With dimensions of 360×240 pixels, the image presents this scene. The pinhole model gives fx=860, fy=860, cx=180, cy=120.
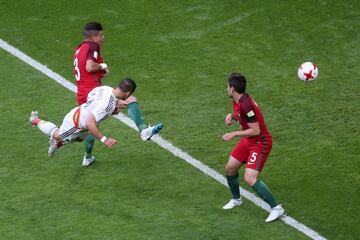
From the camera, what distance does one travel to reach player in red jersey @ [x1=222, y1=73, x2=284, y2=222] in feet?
35.2

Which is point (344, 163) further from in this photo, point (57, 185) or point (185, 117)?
point (57, 185)

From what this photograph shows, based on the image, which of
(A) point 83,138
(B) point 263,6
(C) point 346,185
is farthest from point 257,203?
(B) point 263,6

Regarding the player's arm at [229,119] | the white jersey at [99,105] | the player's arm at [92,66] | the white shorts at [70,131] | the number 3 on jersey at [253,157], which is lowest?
the white shorts at [70,131]

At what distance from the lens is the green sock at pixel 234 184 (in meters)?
11.2

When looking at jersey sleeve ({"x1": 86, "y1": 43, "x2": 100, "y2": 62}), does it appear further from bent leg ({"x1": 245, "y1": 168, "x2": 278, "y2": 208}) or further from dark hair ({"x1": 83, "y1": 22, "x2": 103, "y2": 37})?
bent leg ({"x1": 245, "y1": 168, "x2": 278, "y2": 208})

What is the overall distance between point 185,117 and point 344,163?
9.33ft

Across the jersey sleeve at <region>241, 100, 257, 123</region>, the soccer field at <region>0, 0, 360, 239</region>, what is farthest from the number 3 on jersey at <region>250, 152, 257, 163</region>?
the soccer field at <region>0, 0, 360, 239</region>

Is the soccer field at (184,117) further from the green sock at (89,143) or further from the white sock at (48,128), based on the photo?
the white sock at (48,128)

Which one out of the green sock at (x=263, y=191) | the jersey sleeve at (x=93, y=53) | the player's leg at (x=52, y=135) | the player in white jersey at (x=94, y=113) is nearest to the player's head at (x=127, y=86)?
the player in white jersey at (x=94, y=113)

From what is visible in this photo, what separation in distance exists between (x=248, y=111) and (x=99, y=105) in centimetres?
215

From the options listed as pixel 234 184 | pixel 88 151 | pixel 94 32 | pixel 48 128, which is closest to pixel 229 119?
pixel 234 184

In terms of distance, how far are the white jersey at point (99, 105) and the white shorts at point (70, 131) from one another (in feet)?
0.46

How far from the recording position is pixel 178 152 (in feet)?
42.7

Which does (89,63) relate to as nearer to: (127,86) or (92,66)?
(92,66)
